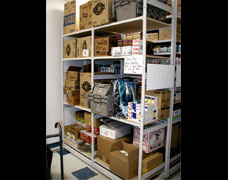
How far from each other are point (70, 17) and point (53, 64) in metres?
0.90

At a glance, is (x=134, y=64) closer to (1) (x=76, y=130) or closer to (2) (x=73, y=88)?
(2) (x=73, y=88)

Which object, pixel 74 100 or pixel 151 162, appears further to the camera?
pixel 74 100

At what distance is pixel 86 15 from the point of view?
2.81 m

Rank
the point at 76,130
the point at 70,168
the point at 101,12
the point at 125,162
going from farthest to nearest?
the point at 76,130 → the point at 70,168 → the point at 101,12 → the point at 125,162

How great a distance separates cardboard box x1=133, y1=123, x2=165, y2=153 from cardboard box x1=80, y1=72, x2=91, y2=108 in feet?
3.24

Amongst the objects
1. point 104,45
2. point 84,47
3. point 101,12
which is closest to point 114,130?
point 104,45

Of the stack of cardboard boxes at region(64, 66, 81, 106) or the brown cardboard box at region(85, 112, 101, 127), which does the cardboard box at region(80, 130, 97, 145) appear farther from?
the stack of cardboard boxes at region(64, 66, 81, 106)

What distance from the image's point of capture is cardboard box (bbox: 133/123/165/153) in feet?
7.34

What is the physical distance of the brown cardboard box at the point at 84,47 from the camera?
2.76 metres
